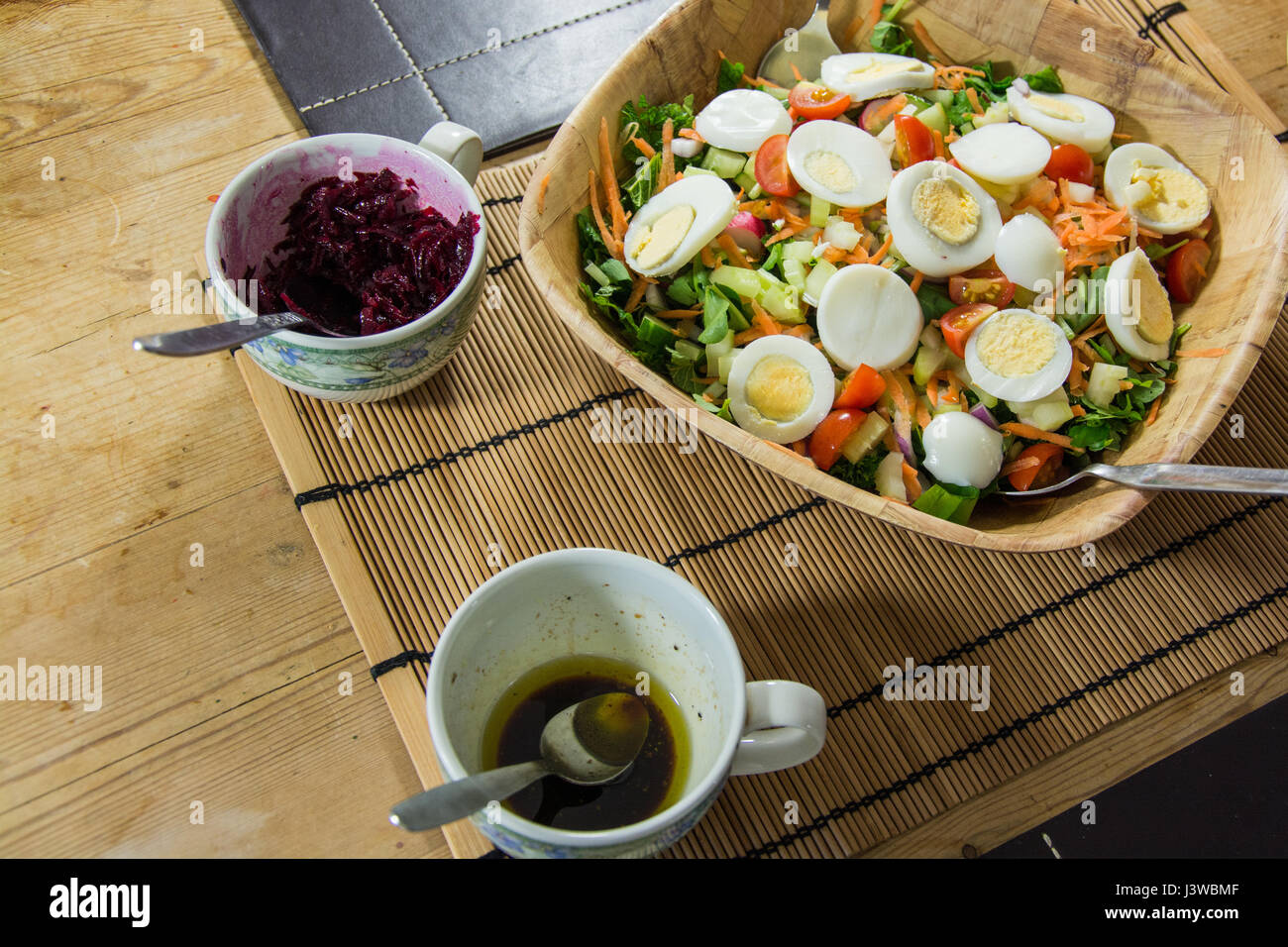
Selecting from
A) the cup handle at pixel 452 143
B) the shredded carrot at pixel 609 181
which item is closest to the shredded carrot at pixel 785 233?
the shredded carrot at pixel 609 181

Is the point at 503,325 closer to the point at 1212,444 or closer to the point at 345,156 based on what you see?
the point at 345,156

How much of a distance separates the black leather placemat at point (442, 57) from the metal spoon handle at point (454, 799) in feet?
3.78

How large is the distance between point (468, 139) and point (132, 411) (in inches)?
25.1

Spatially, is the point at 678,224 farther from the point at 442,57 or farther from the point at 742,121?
the point at 442,57

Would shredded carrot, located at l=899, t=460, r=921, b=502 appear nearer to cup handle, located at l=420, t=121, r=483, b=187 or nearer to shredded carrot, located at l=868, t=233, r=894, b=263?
shredded carrot, located at l=868, t=233, r=894, b=263

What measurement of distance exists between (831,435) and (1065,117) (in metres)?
0.68

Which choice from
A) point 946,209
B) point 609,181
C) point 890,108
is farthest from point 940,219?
point 609,181

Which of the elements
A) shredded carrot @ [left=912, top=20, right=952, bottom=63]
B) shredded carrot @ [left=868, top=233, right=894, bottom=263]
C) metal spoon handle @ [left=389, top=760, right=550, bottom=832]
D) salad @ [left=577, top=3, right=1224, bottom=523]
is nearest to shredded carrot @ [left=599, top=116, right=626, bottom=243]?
salad @ [left=577, top=3, right=1224, bottom=523]

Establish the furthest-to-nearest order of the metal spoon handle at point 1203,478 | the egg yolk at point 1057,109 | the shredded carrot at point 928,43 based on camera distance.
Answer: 1. the shredded carrot at point 928,43
2. the egg yolk at point 1057,109
3. the metal spoon handle at point 1203,478

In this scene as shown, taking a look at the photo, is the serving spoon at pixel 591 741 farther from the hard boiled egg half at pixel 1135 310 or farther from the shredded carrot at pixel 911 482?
the hard boiled egg half at pixel 1135 310

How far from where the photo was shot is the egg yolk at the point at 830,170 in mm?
1395

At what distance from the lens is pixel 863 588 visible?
4.12ft

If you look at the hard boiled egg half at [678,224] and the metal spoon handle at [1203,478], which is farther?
the hard boiled egg half at [678,224]
